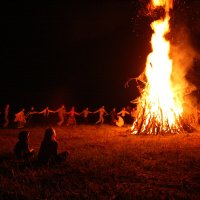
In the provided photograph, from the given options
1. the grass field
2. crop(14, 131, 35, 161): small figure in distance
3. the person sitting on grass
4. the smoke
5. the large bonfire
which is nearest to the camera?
the grass field

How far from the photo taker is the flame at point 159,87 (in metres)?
18.9

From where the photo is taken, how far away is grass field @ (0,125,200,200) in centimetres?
743

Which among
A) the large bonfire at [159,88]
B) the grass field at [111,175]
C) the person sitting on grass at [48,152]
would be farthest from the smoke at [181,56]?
the person sitting on grass at [48,152]

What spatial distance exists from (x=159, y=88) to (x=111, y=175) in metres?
11.2

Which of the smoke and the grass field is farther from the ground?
the smoke

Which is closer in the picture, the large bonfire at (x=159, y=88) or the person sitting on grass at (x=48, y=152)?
the person sitting on grass at (x=48, y=152)

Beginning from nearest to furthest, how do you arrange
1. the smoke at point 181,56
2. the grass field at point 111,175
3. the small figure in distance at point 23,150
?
1. the grass field at point 111,175
2. the small figure in distance at point 23,150
3. the smoke at point 181,56

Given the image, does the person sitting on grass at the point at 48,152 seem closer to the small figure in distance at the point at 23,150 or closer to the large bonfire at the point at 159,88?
the small figure in distance at the point at 23,150

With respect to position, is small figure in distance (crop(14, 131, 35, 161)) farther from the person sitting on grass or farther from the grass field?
the person sitting on grass

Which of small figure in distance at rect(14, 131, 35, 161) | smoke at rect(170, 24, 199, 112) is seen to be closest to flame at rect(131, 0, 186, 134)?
smoke at rect(170, 24, 199, 112)

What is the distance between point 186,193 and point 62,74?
54.2 metres

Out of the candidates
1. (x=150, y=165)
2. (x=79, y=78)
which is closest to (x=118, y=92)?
(x=79, y=78)

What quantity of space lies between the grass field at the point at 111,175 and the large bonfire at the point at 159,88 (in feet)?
17.5

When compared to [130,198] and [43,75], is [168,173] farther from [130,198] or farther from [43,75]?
[43,75]
